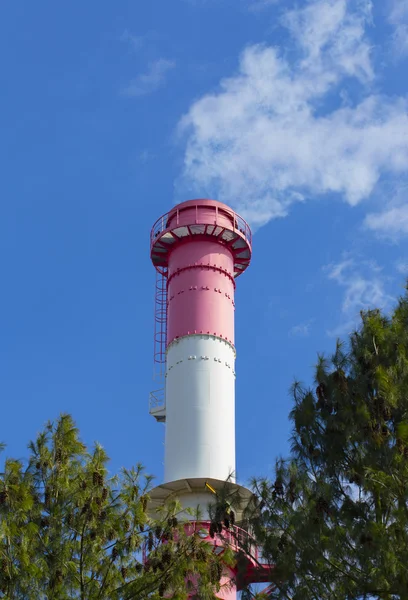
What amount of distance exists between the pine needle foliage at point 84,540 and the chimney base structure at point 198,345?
10448 millimetres

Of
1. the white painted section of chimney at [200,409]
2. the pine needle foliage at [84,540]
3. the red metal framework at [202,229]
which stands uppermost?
the red metal framework at [202,229]

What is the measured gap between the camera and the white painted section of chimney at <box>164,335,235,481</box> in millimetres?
31141

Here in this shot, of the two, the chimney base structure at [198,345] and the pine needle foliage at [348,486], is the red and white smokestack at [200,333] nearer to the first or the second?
the chimney base structure at [198,345]

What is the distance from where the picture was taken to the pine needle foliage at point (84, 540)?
703 inches

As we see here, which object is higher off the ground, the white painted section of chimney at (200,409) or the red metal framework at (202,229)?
the red metal framework at (202,229)

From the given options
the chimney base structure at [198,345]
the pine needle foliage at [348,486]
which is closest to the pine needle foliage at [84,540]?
the pine needle foliage at [348,486]

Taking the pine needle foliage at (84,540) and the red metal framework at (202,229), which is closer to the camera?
the pine needle foliage at (84,540)

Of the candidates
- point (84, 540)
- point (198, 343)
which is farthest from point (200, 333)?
point (84, 540)

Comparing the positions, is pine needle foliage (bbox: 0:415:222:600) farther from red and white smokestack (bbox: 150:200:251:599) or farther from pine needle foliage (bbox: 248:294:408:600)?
red and white smokestack (bbox: 150:200:251:599)

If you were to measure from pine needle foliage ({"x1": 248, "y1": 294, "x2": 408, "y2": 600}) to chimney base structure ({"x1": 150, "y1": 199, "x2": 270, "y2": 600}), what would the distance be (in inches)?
474

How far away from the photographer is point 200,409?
3194 centimetres

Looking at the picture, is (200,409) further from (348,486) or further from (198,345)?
(348,486)

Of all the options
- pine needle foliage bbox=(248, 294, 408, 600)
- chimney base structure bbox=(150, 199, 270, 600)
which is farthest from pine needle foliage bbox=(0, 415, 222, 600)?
chimney base structure bbox=(150, 199, 270, 600)

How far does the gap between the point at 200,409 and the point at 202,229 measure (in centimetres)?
668
